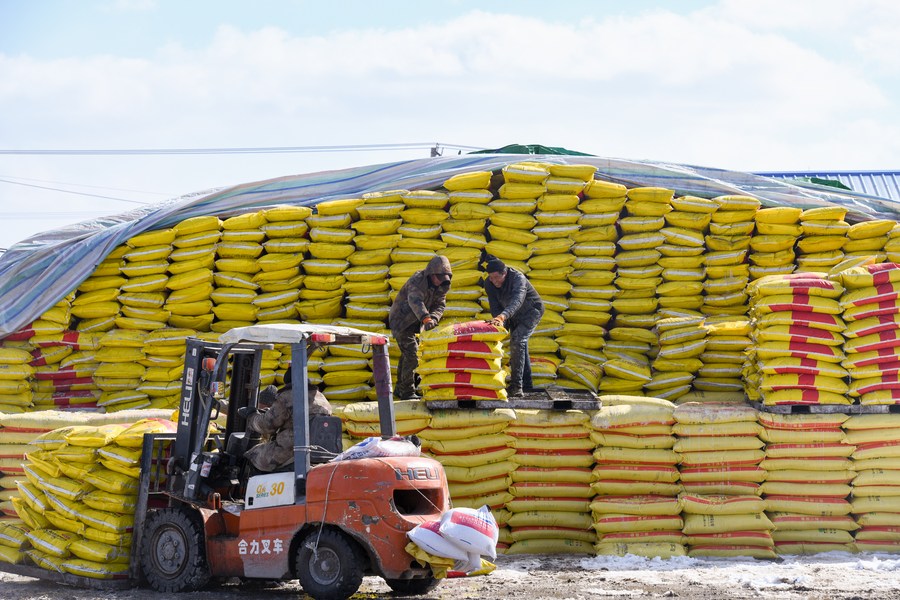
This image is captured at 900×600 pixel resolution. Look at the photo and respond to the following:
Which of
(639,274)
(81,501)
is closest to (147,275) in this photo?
(81,501)

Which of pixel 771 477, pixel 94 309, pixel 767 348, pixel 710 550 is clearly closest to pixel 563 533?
pixel 710 550

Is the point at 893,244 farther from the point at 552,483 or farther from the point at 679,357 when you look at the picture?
the point at 552,483

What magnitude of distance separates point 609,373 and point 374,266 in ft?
8.31

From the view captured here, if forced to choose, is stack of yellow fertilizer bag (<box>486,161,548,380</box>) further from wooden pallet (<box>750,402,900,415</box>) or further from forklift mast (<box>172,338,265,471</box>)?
forklift mast (<box>172,338,265,471</box>)

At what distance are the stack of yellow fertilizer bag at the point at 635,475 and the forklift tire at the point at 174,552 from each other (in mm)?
→ 3177

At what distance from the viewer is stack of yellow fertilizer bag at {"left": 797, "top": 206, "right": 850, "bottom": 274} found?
402 inches

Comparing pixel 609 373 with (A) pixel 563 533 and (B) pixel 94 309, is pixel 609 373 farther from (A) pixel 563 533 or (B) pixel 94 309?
(B) pixel 94 309

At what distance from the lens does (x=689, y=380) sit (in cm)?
988

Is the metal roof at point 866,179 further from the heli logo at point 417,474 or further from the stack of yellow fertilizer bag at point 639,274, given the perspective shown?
the heli logo at point 417,474

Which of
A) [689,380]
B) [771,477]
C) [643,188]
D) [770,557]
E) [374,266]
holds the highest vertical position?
[643,188]

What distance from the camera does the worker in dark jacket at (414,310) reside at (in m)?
9.04

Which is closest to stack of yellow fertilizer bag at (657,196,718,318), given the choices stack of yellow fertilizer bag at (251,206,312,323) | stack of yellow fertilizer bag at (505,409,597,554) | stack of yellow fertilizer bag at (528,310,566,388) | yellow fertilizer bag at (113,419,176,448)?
stack of yellow fertilizer bag at (528,310,566,388)

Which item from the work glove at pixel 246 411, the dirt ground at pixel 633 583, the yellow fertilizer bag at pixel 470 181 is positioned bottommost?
the dirt ground at pixel 633 583

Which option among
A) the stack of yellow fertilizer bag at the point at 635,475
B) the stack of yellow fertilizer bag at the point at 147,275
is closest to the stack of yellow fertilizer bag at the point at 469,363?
the stack of yellow fertilizer bag at the point at 635,475
